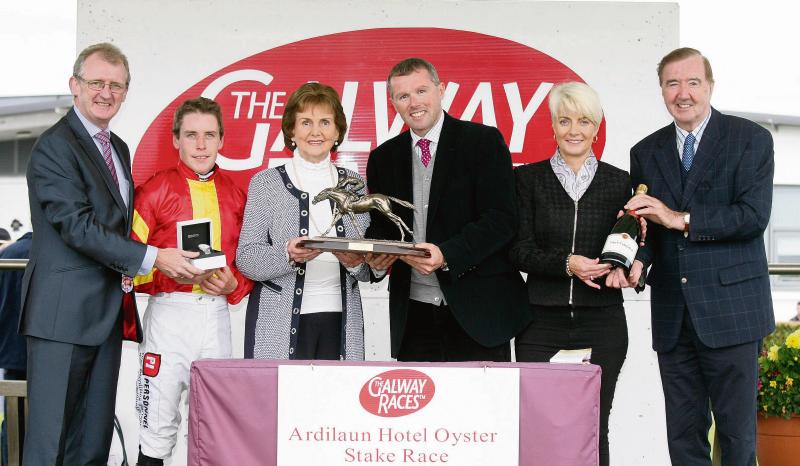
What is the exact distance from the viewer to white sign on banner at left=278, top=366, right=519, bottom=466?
78.1 inches

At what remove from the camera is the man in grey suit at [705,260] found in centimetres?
286

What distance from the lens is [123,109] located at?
4.33m

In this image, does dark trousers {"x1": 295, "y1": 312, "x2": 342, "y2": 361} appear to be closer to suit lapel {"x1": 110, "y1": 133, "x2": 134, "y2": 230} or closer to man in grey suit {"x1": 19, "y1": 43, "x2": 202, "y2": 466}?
man in grey suit {"x1": 19, "y1": 43, "x2": 202, "y2": 466}

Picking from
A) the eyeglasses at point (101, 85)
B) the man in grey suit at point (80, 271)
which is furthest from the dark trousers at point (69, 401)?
the eyeglasses at point (101, 85)

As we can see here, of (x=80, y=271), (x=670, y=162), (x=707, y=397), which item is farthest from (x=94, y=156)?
(x=707, y=397)

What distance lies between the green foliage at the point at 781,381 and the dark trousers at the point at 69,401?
2863mm

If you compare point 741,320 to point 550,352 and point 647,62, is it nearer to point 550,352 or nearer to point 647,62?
point 550,352

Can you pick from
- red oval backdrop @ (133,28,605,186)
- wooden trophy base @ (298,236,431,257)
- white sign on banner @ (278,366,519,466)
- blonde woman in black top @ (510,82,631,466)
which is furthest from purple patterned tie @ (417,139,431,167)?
red oval backdrop @ (133,28,605,186)

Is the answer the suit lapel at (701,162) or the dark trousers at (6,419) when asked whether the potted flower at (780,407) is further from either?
the dark trousers at (6,419)

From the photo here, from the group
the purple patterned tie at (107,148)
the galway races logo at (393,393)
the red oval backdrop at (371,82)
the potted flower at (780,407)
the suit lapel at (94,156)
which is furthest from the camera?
the red oval backdrop at (371,82)

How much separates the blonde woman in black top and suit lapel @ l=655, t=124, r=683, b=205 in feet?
0.52

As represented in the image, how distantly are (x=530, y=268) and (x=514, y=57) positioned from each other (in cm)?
187

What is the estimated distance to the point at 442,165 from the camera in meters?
2.95

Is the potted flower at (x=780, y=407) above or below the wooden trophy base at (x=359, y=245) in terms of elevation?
below
